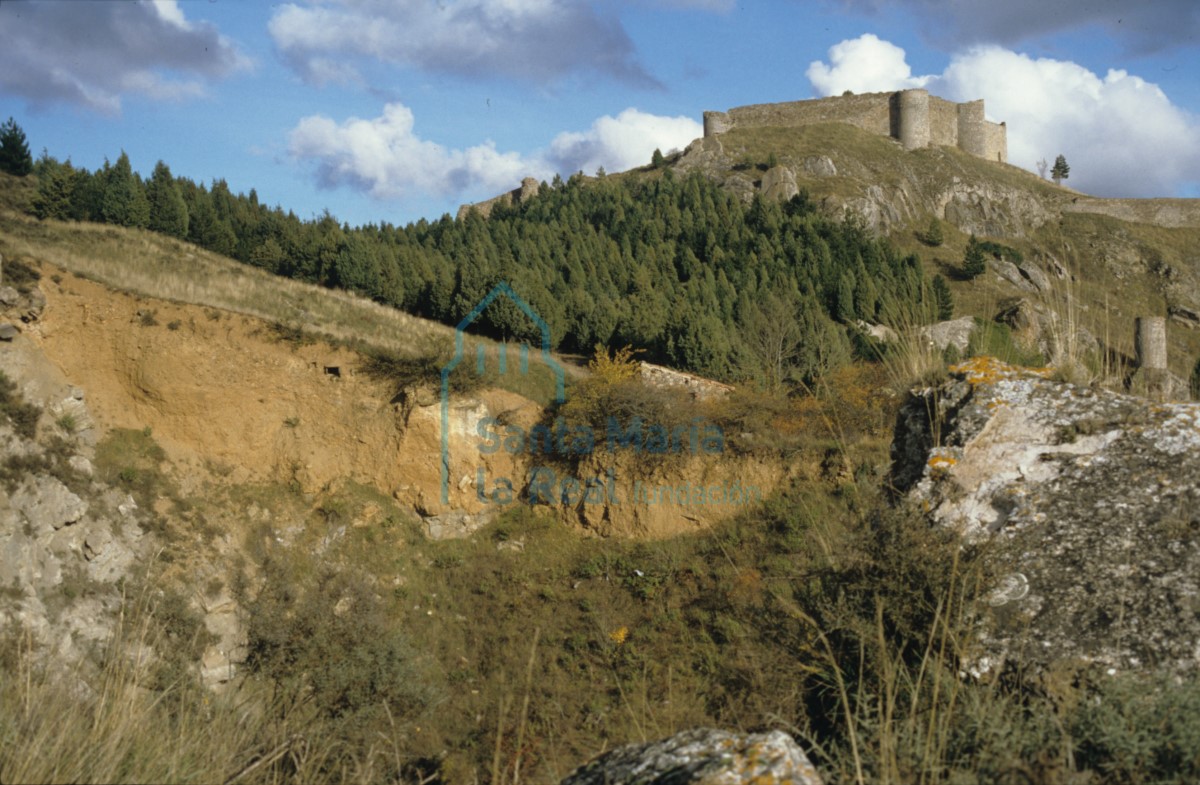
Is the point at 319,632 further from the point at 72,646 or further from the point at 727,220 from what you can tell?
the point at 727,220

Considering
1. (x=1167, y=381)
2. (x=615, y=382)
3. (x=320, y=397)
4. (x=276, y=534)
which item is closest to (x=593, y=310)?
(x=615, y=382)

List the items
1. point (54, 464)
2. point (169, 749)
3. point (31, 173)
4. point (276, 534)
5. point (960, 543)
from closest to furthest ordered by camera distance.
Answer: point (169, 749)
point (960, 543)
point (54, 464)
point (276, 534)
point (31, 173)

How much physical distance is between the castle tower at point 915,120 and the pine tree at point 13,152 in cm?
5115

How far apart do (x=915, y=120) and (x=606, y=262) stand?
35.3m

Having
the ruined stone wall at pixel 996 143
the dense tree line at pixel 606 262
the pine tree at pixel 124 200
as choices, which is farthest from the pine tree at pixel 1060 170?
the pine tree at pixel 124 200

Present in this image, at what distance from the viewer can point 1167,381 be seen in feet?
16.1

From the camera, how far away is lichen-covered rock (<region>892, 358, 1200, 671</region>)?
10.8 ft

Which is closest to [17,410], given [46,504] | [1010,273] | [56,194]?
[46,504]

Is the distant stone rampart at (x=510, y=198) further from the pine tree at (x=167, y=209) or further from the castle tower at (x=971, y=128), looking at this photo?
the castle tower at (x=971, y=128)

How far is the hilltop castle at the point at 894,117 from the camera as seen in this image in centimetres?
6044

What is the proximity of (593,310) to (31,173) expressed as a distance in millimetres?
26190

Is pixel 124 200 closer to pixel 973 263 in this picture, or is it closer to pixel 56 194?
pixel 56 194

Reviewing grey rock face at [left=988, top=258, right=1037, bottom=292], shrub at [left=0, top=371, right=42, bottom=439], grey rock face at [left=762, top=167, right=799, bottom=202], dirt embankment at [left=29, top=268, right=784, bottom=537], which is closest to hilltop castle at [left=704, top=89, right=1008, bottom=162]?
grey rock face at [left=762, top=167, right=799, bottom=202]

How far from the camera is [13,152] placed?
1427 inches
